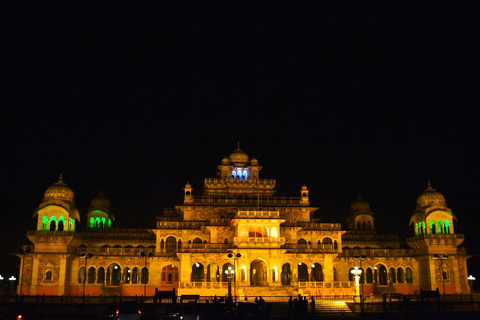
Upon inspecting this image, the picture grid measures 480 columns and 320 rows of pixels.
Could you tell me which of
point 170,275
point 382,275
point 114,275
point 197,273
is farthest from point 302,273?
point 114,275

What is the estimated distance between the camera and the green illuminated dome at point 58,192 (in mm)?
71562

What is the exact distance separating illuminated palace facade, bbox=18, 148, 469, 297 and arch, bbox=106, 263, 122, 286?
184 mm

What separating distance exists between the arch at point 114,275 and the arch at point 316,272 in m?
25.1

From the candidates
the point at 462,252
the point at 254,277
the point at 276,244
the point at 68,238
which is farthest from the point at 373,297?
the point at 68,238

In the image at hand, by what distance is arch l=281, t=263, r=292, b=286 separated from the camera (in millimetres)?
71562

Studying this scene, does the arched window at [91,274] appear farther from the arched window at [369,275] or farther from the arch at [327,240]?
the arched window at [369,275]

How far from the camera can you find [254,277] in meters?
70.2

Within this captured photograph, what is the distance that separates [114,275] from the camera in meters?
73.9

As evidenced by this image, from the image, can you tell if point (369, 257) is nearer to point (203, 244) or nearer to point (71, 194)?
point (203, 244)

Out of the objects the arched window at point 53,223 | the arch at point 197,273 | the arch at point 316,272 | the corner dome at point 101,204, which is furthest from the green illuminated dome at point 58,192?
the arch at point 316,272

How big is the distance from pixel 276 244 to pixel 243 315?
28.2m

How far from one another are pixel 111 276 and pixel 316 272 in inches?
1057

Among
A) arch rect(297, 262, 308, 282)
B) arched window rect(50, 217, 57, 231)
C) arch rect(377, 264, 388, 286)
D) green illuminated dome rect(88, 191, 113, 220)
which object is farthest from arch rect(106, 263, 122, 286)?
arch rect(377, 264, 388, 286)

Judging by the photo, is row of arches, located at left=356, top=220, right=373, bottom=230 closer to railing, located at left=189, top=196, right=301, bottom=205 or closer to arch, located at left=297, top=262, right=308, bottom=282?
arch, located at left=297, top=262, right=308, bottom=282
